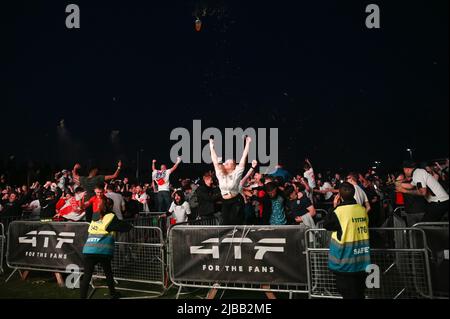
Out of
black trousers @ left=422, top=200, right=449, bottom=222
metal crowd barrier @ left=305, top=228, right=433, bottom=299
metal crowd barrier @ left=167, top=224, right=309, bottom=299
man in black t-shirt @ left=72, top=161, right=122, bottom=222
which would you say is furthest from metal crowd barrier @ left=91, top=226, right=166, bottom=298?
black trousers @ left=422, top=200, right=449, bottom=222

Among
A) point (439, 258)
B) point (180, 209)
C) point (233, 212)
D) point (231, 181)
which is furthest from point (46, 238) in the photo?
point (439, 258)

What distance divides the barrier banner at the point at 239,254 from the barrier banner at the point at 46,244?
2.42 meters

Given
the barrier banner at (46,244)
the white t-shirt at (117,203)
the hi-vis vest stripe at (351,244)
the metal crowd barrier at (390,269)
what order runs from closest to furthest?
the hi-vis vest stripe at (351,244) → the metal crowd barrier at (390,269) → the barrier banner at (46,244) → the white t-shirt at (117,203)

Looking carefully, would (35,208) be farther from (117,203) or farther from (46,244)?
(117,203)

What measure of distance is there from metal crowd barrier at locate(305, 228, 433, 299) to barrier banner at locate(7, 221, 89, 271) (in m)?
4.60

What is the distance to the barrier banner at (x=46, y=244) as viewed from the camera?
23.6 ft

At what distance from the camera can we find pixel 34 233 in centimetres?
774

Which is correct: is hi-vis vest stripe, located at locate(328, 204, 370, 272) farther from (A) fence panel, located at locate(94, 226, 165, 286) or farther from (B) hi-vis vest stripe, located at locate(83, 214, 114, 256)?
(B) hi-vis vest stripe, located at locate(83, 214, 114, 256)

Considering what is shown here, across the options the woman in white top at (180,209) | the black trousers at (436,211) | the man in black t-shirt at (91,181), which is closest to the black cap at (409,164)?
the black trousers at (436,211)

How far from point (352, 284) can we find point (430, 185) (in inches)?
138

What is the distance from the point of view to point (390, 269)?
16.4ft

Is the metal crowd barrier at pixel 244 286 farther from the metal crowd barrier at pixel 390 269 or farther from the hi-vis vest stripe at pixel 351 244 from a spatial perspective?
the hi-vis vest stripe at pixel 351 244
